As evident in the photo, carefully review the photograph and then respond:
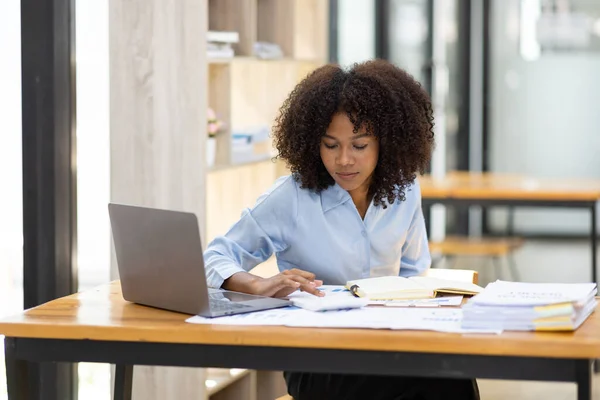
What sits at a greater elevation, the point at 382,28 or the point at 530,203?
the point at 382,28

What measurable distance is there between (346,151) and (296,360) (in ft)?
2.42

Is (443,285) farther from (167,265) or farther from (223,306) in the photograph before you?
(167,265)

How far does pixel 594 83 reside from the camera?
335 inches

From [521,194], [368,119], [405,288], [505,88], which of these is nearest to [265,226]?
[368,119]

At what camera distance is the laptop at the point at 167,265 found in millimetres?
2031

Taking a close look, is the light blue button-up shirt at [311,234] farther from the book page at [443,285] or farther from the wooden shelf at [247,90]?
the wooden shelf at [247,90]

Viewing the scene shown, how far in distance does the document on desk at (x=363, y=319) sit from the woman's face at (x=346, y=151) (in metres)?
0.49

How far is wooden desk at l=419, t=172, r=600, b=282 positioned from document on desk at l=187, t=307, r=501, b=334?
11.3 feet

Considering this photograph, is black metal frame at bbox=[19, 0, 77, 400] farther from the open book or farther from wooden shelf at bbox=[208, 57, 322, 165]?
the open book

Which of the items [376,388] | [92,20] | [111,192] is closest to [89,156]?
[111,192]

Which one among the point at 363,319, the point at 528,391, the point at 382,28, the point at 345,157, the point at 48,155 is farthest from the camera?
the point at 382,28

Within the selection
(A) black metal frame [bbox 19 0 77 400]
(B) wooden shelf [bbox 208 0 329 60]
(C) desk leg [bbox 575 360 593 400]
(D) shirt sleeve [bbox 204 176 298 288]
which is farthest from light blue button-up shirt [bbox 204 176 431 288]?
(B) wooden shelf [bbox 208 0 329 60]

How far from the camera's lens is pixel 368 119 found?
2.53m

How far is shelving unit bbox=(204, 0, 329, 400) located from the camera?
3893 mm
